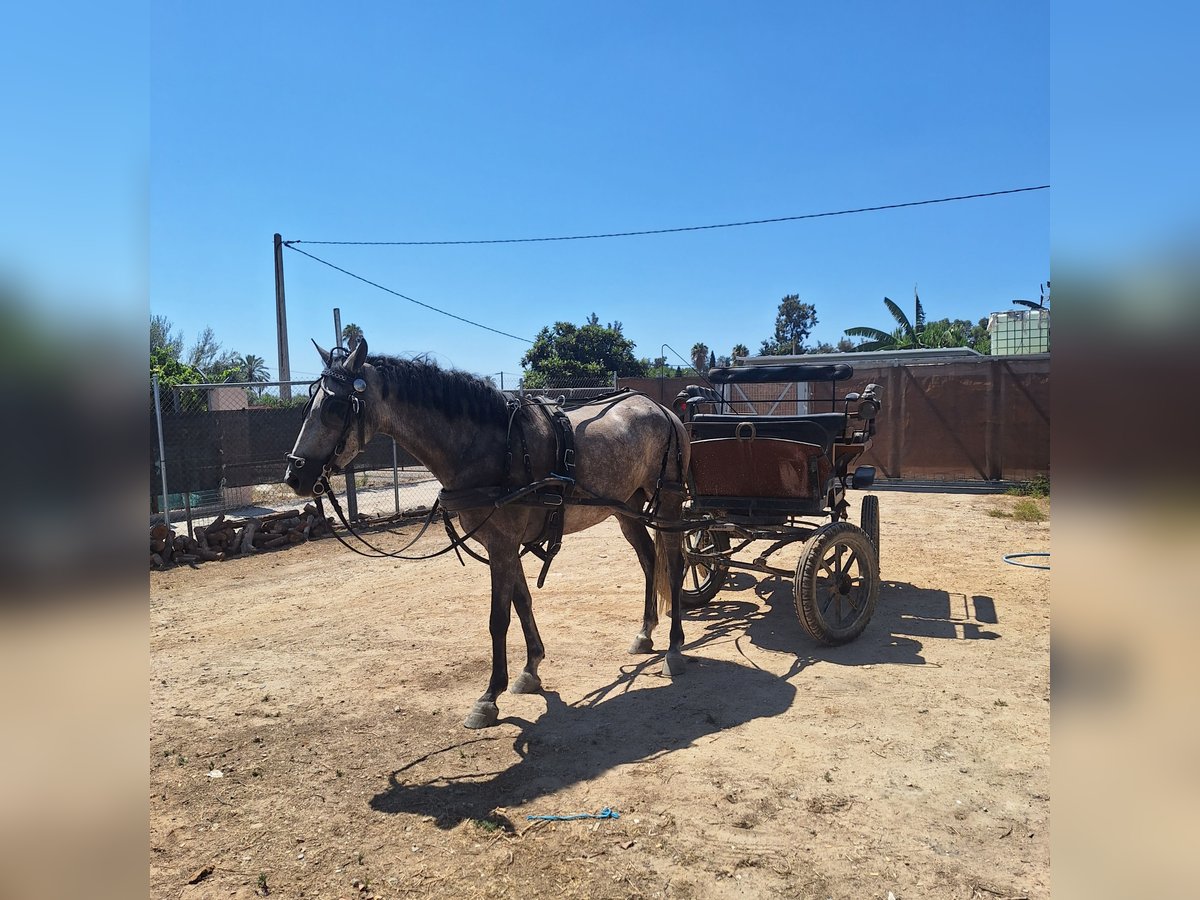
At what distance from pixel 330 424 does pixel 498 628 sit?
5.13ft

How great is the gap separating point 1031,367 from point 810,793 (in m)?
13.0

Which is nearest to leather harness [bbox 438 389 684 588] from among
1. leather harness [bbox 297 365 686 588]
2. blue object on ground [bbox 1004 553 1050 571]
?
leather harness [bbox 297 365 686 588]

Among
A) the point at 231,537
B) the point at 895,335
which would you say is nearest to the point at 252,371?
the point at 231,537

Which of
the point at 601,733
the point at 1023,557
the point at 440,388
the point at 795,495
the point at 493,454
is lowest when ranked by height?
the point at 601,733

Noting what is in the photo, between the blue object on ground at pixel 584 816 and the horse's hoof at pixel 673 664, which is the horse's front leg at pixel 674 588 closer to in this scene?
the horse's hoof at pixel 673 664

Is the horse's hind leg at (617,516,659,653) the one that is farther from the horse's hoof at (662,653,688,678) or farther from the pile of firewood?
the pile of firewood

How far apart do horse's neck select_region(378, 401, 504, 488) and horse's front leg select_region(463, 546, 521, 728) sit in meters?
0.50

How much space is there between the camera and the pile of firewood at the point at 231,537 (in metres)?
8.41

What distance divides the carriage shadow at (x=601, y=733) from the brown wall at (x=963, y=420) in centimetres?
1033

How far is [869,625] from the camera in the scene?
5.66 metres

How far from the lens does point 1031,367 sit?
13.4 m

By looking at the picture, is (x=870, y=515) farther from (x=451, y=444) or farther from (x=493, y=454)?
(x=451, y=444)
